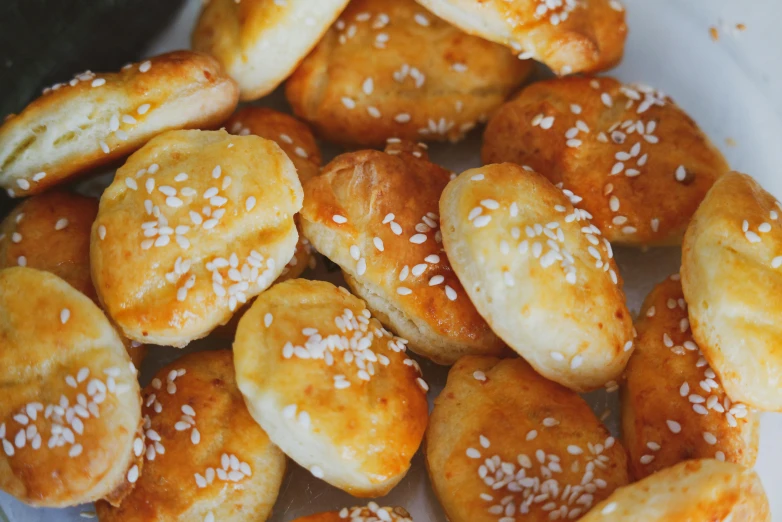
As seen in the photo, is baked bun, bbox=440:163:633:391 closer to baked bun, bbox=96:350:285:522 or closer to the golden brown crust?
the golden brown crust

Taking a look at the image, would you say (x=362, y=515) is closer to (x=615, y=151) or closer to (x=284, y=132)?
(x=284, y=132)

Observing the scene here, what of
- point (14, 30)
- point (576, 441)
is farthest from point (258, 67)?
point (576, 441)

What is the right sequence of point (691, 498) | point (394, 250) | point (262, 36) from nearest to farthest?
point (691, 498), point (394, 250), point (262, 36)

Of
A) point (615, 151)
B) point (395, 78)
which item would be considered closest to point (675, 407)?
point (615, 151)

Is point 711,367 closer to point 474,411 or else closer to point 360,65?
point 474,411

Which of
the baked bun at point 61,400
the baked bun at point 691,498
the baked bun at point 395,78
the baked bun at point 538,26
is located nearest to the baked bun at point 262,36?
the baked bun at point 395,78

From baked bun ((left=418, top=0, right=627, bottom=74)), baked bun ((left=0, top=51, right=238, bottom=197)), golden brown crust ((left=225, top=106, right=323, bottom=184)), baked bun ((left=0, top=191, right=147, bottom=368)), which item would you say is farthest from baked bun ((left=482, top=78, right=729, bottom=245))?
baked bun ((left=0, top=191, right=147, bottom=368))
